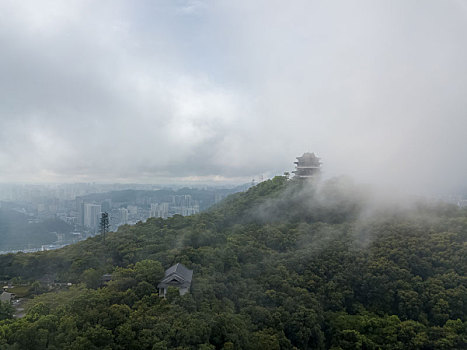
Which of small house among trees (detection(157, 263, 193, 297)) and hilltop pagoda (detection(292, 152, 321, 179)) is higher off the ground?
hilltop pagoda (detection(292, 152, 321, 179))

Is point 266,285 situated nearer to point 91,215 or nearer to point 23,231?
point 23,231

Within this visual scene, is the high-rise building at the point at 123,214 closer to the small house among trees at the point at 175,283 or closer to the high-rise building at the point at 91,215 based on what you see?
the high-rise building at the point at 91,215

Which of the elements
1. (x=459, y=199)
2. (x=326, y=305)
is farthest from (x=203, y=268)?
(x=459, y=199)

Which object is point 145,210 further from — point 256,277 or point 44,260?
point 256,277

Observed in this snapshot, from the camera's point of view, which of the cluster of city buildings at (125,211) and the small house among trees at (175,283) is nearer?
the small house among trees at (175,283)

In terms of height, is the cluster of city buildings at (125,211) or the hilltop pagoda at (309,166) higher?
the hilltop pagoda at (309,166)

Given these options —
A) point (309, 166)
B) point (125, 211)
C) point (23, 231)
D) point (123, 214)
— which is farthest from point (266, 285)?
point (125, 211)

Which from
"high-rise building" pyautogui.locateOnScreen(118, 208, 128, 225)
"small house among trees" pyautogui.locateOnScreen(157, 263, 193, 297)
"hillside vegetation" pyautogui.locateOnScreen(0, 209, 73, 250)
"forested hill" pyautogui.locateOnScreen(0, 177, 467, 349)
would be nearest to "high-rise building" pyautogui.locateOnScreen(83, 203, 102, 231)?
"high-rise building" pyautogui.locateOnScreen(118, 208, 128, 225)

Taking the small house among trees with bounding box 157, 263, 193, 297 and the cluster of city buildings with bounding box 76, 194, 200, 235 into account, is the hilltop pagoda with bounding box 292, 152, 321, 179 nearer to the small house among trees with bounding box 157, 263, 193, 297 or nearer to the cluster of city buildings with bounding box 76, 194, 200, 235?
the cluster of city buildings with bounding box 76, 194, 200, 235

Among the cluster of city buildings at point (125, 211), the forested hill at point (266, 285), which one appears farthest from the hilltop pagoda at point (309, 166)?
the cluster of city buildings at point (125, 211)
